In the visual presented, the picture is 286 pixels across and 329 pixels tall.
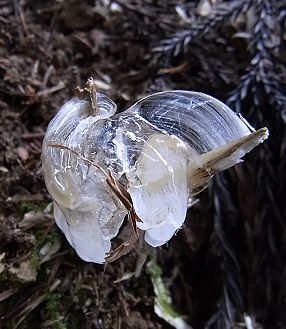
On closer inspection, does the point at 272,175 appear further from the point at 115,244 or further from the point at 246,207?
the point at 115,244

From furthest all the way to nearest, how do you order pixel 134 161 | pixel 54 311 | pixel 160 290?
pixel 160 290 < pixel 54 311 < pixel 134 161

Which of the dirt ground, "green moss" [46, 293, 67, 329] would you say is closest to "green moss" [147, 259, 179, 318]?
the dirt ground

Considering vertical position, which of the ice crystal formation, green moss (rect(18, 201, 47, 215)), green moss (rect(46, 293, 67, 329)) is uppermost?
the ice crystal formation

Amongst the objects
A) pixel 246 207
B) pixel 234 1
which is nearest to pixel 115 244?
pixel 246 207

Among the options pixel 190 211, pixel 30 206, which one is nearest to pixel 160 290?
pixel 190 211

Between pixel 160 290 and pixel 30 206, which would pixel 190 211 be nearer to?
pixel 160 290

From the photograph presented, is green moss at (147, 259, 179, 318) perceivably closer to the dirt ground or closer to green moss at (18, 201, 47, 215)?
the dirt ground

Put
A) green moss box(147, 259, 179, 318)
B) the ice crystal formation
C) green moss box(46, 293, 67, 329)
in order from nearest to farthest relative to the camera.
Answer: the ice crystal formation → green moss box(46, 293, 67, 329) → green moss box(147, 259, 179, 318)
